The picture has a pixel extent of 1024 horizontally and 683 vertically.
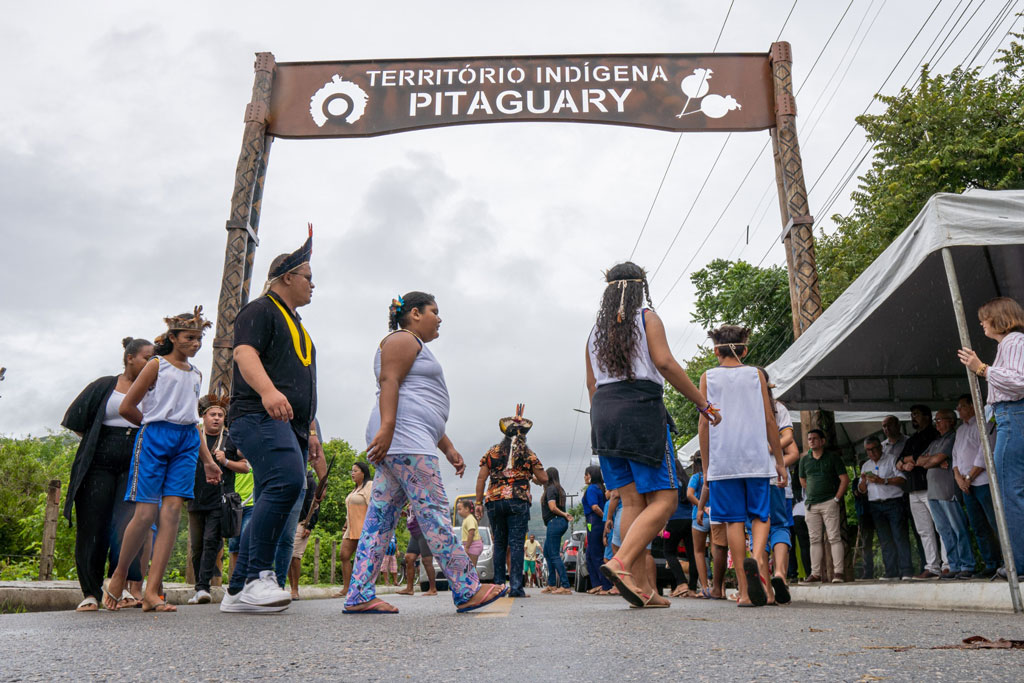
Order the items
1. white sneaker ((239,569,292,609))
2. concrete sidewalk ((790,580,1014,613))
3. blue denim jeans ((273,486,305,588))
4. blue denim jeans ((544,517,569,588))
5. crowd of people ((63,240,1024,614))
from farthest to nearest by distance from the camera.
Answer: blue denim jeans ((544,517,569,588)), blue denim jeans ((273,486,305,588)), concrete sidewalk ((790,580,1014,613)), crowd of people ((63,240,1024,614)), white sneaker ((239,569,292,609))

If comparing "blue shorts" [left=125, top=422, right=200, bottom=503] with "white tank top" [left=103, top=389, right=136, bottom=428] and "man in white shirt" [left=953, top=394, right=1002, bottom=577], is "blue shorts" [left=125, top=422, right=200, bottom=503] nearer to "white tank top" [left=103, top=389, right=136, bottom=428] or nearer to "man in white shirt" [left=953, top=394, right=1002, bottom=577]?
"white tank top" [left=103, top=389, right=136, bottom=428]

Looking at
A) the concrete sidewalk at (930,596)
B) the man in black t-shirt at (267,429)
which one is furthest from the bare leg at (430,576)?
the man in black t-shirt at (267,429)

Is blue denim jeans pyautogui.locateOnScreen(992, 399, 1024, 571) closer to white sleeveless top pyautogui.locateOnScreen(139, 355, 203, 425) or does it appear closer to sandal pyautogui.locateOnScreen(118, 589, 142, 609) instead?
white sleeveless top pyautogui.locateOnScreen(139, 355, 203, 425)

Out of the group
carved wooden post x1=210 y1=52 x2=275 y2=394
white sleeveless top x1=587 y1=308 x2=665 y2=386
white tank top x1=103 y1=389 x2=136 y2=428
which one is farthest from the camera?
carved wooden post x1=210 y1=52 x2=275 y2=394

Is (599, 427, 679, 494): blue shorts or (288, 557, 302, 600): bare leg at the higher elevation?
(599, 427, 679, 494): blue shorts

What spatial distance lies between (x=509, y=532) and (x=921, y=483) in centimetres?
401

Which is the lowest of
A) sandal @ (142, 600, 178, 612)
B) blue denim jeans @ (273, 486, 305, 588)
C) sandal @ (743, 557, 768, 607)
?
sandal @ (142, 600, 178, 612)

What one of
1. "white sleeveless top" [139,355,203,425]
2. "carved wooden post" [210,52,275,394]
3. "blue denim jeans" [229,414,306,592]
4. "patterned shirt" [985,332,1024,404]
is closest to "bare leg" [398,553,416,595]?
"carved wooden post" [210,52,275,394]

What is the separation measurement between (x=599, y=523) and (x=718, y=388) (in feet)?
18.6

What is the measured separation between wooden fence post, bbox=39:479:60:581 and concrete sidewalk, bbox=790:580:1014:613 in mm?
7898

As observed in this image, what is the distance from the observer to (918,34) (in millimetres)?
16078

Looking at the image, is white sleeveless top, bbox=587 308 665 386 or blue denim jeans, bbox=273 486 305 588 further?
white sleeveless top, bbox=587 308 665 386

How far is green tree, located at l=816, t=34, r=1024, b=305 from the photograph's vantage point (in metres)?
19.1

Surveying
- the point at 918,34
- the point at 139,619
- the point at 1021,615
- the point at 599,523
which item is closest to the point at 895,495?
the point at 599,523
